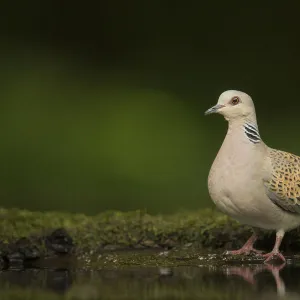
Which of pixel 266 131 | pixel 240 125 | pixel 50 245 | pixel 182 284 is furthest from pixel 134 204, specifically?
pixel 182 284

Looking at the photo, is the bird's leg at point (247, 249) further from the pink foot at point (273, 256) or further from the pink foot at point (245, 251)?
the pink foot at point (273, 256)

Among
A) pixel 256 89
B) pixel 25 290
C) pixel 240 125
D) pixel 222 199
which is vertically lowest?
pixel 25 290

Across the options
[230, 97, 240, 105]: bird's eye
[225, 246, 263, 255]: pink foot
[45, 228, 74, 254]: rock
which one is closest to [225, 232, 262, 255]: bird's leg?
[225, 246, 263, 255]: pink foot

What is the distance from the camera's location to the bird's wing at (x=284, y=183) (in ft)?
9.29

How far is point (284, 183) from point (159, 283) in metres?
0.65

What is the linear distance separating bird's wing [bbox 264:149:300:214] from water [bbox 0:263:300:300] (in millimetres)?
210

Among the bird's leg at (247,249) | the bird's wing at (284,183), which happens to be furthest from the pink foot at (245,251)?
the bird's wing at (284,183)

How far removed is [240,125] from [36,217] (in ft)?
3.57

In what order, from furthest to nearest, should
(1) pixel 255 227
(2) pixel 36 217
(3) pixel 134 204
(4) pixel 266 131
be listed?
1. (4) pixel 266 131
2. (3) pixel 134 204
3. (2) pixel 36 217
4. (1) pixel 255 227

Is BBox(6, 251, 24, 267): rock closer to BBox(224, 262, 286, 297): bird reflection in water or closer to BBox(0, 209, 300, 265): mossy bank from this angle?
BBox(0, 209, 300, 265): mossy bank

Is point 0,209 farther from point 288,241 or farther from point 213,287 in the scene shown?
point 213,287

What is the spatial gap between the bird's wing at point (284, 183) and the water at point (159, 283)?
0.21 m

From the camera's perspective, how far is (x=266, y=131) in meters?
4.90

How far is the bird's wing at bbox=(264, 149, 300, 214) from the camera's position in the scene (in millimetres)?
2832
